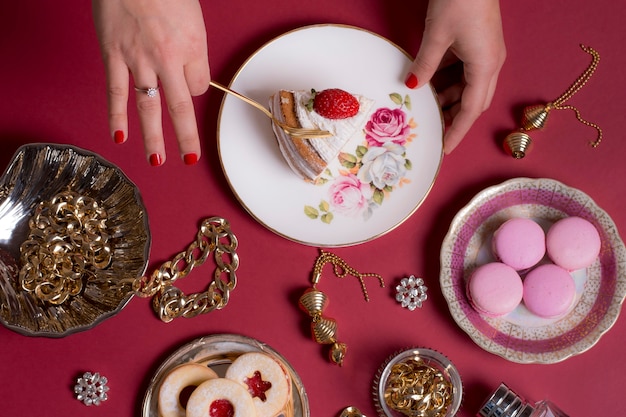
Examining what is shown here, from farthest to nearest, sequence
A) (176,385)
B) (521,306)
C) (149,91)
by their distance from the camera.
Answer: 1. (521,306)
2. (176,385)
3. (149,91)

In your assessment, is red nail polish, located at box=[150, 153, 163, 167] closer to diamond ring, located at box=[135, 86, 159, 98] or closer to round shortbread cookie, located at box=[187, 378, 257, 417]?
diamond ring, located at box=[135, 86, 159, 98]

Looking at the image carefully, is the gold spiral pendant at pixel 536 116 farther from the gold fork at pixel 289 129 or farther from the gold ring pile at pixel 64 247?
the gold ring pile at pixel 64 247

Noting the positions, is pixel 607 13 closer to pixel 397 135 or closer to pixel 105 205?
pixel 397 135

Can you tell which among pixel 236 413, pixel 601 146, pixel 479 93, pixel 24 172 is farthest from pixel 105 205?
pixel 601 146

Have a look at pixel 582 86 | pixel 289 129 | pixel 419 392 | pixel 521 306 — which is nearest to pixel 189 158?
pixel 289 129

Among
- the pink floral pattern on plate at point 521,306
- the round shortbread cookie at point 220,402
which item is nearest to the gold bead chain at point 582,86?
the pink floral pattern on plate at point 521,306

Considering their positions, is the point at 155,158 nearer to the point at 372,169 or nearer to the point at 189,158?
the point at 189,158
